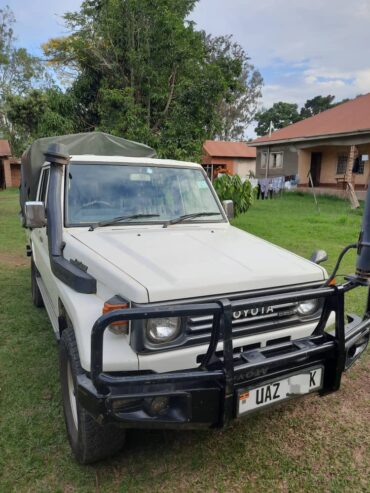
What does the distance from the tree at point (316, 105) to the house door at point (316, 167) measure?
4532 centimetres

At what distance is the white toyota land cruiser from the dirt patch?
4756 millimetres

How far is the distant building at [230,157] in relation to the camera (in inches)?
1491

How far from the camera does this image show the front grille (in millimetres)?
2268

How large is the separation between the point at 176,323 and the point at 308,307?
1.01m

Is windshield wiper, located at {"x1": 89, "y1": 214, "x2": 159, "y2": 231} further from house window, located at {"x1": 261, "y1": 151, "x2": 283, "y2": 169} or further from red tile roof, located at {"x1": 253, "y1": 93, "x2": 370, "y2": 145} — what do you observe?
house window, located at {"x1": 261, "y1": 151, "x2": 283, "y2": 169}

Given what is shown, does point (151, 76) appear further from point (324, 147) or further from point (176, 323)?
point (176, 323)

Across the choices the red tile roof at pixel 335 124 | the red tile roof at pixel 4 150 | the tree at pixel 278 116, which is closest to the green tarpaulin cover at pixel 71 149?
the red tile roof at pixel 335 124

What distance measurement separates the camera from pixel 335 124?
70.8 feet

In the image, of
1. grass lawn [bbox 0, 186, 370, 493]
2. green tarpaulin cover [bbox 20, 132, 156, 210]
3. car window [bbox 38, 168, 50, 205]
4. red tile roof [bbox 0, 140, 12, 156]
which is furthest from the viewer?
red tile roof [bbox 0, 140, 12, 156]

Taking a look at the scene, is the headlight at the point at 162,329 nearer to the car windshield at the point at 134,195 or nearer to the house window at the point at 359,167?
the car windshield at the point at 134,195

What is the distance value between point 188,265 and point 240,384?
0.78 m

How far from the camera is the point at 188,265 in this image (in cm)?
254

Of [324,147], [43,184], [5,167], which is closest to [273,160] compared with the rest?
[324,147]

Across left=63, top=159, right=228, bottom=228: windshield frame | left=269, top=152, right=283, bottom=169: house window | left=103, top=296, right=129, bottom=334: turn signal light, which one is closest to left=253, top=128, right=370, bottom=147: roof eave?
left=269, top=152, right=283, bottom=169: house window
